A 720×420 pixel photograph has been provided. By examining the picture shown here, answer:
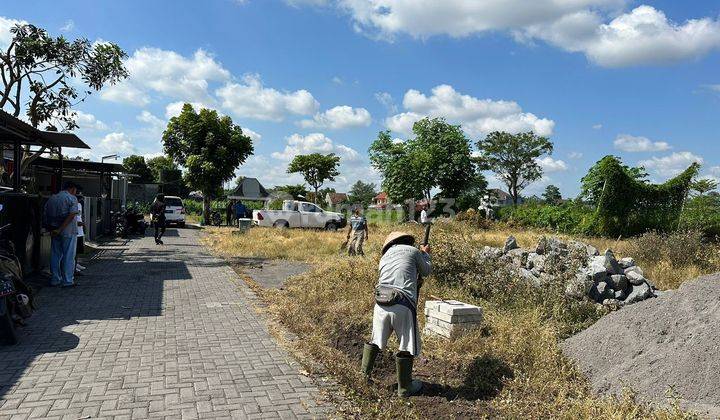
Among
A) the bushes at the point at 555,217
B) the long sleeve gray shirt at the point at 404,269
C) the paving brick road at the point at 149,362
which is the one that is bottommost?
the paving brick road at the point at 149,362

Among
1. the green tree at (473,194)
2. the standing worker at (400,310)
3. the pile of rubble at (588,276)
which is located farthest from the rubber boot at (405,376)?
the green tree at (473,194)

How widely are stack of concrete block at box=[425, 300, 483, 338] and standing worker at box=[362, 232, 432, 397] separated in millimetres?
1026

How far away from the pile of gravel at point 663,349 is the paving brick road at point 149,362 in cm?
251

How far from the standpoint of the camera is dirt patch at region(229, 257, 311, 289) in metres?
10.5

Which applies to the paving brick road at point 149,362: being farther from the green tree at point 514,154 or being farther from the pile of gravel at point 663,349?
the green tree at point 514,154

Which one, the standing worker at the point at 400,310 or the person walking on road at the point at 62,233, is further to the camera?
the person walking on road at the point at 62,233

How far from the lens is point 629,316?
5.21 m

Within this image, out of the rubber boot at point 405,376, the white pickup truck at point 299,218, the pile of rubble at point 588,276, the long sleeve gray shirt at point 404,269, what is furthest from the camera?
the white pickup truck at point 299,218

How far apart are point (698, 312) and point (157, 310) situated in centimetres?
672

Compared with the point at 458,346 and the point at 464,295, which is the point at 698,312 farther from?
the point at 464,295

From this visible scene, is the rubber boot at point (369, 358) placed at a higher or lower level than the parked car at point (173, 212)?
lower

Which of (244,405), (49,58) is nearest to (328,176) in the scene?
(49,58)

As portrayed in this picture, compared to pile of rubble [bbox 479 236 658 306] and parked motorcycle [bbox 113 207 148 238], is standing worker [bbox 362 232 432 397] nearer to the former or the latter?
pile of rubble [bbox 479 236 658 306]

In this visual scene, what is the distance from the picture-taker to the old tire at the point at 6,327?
17.5 ft
